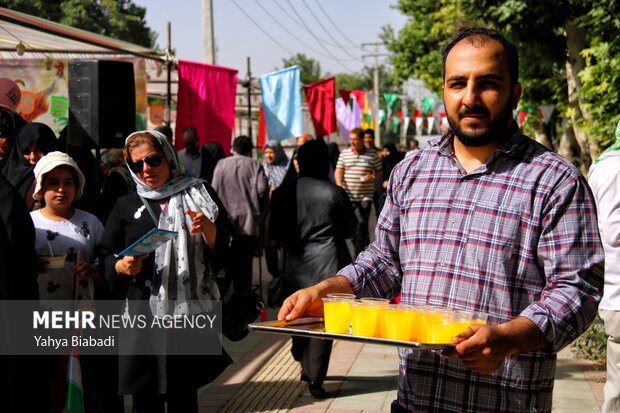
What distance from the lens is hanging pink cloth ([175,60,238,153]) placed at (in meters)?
11.8

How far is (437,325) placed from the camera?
2.39 m

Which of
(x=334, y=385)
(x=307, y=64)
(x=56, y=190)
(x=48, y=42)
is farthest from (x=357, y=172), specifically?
(x=307, y=64)

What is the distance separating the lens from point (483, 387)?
264 cm

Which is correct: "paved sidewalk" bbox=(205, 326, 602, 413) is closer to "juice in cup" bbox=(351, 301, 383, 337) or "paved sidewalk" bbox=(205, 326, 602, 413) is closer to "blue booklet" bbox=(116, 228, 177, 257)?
"blue booklet" bbox=(116, 228, 177, 257)

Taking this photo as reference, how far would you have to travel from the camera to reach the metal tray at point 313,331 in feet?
7.55

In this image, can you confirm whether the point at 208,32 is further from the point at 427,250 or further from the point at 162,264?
the point at 427,250

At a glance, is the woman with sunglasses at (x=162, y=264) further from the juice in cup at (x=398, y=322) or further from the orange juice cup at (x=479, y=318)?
the orange juice cup at (x=479, y=318)

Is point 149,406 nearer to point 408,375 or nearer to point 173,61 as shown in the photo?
point 408,375

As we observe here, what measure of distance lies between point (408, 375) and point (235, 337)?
2.09 meters

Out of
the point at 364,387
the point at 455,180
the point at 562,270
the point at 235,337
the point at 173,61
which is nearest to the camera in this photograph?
the point at 562,270

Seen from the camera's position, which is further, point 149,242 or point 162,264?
point 162,264

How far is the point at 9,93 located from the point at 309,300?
25.0 feet

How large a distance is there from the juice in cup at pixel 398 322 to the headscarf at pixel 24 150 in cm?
371

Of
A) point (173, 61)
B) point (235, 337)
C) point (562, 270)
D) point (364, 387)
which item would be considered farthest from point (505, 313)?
point (173, 61)
